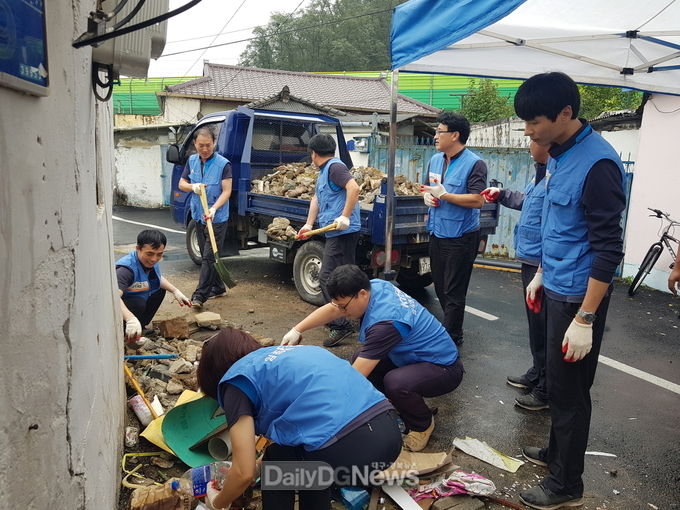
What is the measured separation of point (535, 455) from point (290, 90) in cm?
1927

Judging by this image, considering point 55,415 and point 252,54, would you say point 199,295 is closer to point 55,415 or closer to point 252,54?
point 55,415

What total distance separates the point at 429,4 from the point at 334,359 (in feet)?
8.67

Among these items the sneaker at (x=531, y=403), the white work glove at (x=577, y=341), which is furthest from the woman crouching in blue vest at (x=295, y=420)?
the sneaker at (x=531, y=403)

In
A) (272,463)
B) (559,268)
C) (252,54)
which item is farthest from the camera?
(252,54)

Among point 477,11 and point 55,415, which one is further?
point 477,11

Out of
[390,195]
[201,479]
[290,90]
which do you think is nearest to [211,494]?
[201,479]

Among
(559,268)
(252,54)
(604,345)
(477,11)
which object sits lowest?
(604,345)

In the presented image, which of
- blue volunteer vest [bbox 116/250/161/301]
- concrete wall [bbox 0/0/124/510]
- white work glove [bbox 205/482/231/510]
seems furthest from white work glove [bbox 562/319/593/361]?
blue volunteer vest [bbox 116/250/161/301]

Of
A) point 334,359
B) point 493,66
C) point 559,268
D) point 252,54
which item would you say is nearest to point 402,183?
point 493,66

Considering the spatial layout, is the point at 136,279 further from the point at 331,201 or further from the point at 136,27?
the point at 136,27

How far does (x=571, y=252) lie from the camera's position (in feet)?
8.44

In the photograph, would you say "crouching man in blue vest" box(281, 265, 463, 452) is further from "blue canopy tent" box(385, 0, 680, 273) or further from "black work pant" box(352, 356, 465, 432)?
"blue canopy tent" box(385, 0, 680, 273)

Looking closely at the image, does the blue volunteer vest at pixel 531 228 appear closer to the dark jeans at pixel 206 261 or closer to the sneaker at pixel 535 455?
the sneaker at pixel 535 455

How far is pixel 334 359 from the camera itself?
229 centimetres
